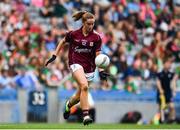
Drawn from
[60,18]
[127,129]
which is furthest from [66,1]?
[127,129]

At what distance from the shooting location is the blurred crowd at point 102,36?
2411 centimetres

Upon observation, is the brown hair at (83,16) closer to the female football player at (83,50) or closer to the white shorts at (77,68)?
the female football player at (83,50)

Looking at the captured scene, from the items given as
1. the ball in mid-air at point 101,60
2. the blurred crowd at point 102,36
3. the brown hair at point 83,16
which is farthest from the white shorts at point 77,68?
the blurred crowd at point 102,36

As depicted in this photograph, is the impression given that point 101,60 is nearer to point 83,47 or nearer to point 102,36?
point 83,47

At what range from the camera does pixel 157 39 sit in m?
27.3

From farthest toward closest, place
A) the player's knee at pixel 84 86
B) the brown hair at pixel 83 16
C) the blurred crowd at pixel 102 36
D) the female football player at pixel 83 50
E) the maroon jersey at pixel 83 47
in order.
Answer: the blurred crowd at pixel 102 36, the maroon jersey at pixel 83 47, the female football player at pixel 83 50, the brown hair at pixel 83 16, the player's knee at pixel 84 86

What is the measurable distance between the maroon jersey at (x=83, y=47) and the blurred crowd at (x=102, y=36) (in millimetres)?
7511

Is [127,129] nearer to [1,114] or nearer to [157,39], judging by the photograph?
[1,114]

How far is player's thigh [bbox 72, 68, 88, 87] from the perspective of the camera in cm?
1535

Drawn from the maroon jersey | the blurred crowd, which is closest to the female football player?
the maroon jersey

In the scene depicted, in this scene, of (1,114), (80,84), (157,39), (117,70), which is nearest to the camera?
(80,84)

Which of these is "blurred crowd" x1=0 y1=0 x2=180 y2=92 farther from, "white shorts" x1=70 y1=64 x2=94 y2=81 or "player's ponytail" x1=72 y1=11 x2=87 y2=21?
"player's ponytail" x1=72 y1=11 x2=87 y2=21

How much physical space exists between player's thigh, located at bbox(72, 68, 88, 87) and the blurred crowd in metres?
7.75

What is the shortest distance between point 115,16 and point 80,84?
1298cm
